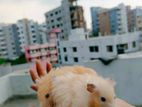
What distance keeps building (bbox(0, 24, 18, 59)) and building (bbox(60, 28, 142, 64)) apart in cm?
1325

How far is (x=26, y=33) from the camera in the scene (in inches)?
1003

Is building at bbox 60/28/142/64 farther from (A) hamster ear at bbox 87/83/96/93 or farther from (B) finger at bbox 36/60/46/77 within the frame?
(A) hamster ear at bbox 87/83/96/93

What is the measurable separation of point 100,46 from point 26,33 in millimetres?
14797

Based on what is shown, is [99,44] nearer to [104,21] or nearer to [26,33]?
[104,21]

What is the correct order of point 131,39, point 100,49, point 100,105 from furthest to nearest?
1. point 131,39
2. point 100,49
3. point 100,105

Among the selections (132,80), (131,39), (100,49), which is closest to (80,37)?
(100,49)

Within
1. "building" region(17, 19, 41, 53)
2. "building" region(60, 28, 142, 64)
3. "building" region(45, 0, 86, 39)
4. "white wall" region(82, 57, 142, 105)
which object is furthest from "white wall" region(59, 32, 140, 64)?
"building" region(17, 19, 41, 53)

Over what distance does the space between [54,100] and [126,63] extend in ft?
7.02

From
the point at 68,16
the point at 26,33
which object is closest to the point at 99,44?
the point at 68,16

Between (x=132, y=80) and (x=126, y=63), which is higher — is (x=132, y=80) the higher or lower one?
the lower one

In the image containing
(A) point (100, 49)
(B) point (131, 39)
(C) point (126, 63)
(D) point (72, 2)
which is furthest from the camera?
(D) point (72, 2)

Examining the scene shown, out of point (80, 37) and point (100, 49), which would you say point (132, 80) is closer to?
point (100, 49)

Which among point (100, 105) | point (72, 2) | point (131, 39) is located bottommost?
point (131, 39)

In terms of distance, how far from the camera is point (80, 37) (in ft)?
42.6
